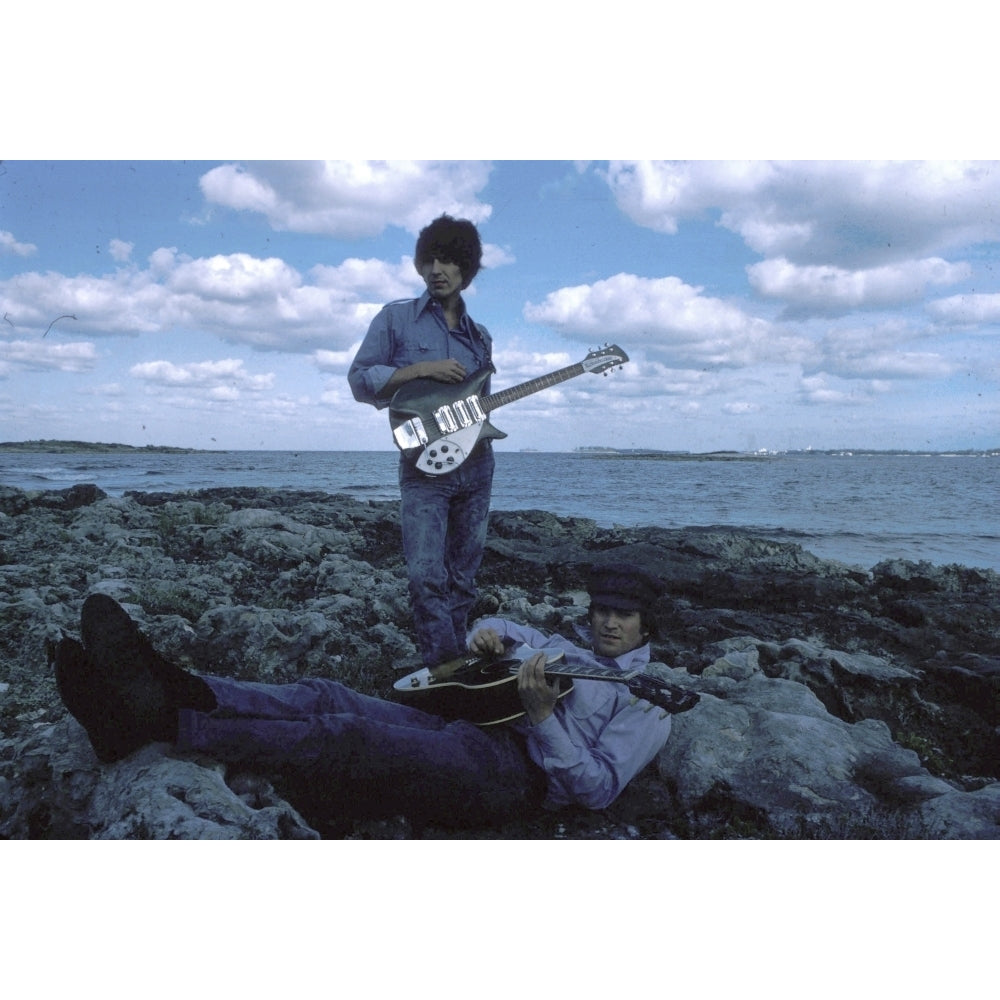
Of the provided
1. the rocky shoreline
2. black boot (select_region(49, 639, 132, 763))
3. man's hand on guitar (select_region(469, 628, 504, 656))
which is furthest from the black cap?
black boot (select_region(49, 639, 132, 763))

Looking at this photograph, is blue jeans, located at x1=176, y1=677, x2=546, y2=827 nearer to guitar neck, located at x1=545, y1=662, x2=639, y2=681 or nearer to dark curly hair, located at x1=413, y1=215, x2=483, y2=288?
guitar neck, located at x1=545, y1=662, x2=639, y2=681

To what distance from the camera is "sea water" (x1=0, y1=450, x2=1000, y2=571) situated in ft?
18.8

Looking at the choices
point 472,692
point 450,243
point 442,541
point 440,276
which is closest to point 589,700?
point 472,692

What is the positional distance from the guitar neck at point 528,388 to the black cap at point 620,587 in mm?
1027

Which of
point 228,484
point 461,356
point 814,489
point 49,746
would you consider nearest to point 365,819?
point 49,746

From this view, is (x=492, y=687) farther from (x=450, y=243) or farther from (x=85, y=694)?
(x=450, y=243)

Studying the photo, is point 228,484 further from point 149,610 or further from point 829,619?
point 829,619

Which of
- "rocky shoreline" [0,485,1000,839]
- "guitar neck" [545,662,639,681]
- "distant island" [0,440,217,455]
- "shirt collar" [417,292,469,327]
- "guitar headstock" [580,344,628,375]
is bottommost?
"rocky shoreline" [0,485,1000,839]

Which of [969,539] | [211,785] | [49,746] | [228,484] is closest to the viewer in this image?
[211,785]

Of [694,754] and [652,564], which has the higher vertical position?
[652,564]

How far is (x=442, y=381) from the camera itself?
3480 millimetres

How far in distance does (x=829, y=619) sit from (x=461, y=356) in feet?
10.9

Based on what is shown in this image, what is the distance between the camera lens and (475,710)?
2797mm

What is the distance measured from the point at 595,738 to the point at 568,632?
2.01 m
